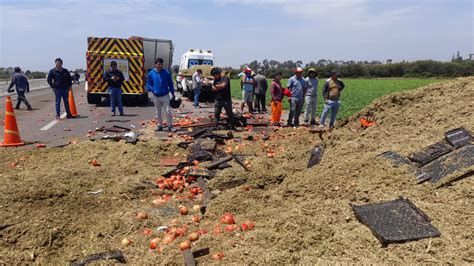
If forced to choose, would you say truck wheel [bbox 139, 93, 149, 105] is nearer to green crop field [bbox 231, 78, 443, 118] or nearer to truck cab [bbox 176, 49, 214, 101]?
truck cab [bbox 176, 49, 214, 101]

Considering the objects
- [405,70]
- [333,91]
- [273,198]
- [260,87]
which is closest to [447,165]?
[273,198]

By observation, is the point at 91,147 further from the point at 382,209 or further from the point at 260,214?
the point at 382,209

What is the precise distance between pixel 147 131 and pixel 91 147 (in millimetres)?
2777

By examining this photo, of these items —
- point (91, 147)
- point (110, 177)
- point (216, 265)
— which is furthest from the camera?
point (91, 147)

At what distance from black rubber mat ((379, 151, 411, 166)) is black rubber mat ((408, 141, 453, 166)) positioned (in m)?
0.09

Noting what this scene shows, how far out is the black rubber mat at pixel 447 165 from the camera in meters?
4.31

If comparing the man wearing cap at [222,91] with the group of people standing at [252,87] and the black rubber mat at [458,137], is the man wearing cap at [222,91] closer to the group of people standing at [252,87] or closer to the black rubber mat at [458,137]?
the group of people standing at [252,87]

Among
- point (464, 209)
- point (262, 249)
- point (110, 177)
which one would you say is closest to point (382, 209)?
point (464, 209)

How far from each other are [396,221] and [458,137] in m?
2.09

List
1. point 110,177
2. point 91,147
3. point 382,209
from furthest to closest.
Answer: point 91,147 → point 110,177 → point 382,209

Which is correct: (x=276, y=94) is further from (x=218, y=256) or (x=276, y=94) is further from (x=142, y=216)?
(x=218, y=256)

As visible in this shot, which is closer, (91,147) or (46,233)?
(46,233)

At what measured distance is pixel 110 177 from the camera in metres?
6.36

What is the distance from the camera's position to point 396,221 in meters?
3.66
